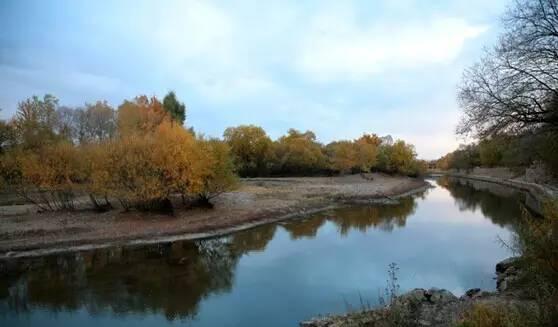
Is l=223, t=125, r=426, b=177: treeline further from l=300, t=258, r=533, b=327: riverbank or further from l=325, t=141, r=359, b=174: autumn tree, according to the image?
l=300, t=258, r=533, b=327: riverbank

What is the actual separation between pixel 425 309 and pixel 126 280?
1050 cm

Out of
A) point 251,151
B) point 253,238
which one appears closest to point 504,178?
point 251,151

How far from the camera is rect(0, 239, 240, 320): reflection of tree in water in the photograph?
1165cm

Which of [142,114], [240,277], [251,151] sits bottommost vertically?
[240,277]

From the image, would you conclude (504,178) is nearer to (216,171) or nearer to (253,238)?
(216,171)

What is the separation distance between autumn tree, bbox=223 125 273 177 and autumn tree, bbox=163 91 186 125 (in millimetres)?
9088

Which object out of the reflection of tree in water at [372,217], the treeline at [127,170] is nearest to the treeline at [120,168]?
the treeline at [127,170]

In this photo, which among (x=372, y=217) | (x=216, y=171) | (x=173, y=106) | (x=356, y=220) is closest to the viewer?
(x=216, y=171)

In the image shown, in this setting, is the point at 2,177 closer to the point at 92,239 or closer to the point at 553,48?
the point at 92,239

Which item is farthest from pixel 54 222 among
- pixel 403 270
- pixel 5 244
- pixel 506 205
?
pixel 506 205

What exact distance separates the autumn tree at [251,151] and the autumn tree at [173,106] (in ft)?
29.8

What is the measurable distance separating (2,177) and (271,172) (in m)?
46.1

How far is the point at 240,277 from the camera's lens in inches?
567

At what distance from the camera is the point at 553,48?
30.0 feet
